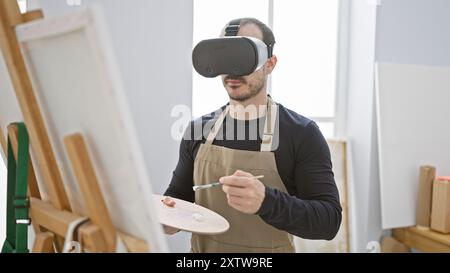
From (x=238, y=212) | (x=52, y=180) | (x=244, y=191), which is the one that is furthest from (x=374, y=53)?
(x=52, y=180)

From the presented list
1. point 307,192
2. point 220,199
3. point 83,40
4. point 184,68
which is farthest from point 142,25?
point 83,40

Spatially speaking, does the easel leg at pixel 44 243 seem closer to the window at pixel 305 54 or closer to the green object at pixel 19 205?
the green object at pixel 19 205

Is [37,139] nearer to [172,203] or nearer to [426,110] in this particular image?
[172,203]

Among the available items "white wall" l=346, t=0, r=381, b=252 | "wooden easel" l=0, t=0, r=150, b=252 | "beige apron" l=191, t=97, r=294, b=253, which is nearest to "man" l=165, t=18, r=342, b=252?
"beige apron" l=191, t=97, r=294, b=253

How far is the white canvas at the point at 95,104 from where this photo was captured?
1.62 ft

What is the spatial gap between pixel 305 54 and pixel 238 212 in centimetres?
Answer: 136

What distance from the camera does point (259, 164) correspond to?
118 centimetres

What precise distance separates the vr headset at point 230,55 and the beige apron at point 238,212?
0.76ft

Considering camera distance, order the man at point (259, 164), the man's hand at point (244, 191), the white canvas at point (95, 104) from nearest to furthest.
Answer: the white canvas at point (95, 104) < the man's hand at point (244, 191) < the man at point (259, 164)

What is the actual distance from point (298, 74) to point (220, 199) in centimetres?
127

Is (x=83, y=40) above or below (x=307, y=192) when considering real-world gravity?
above

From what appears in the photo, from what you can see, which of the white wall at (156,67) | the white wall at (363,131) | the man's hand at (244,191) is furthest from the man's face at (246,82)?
the white wall at (363,131)

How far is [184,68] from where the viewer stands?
6.18 ft

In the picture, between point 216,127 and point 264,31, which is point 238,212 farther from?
point 264,31
